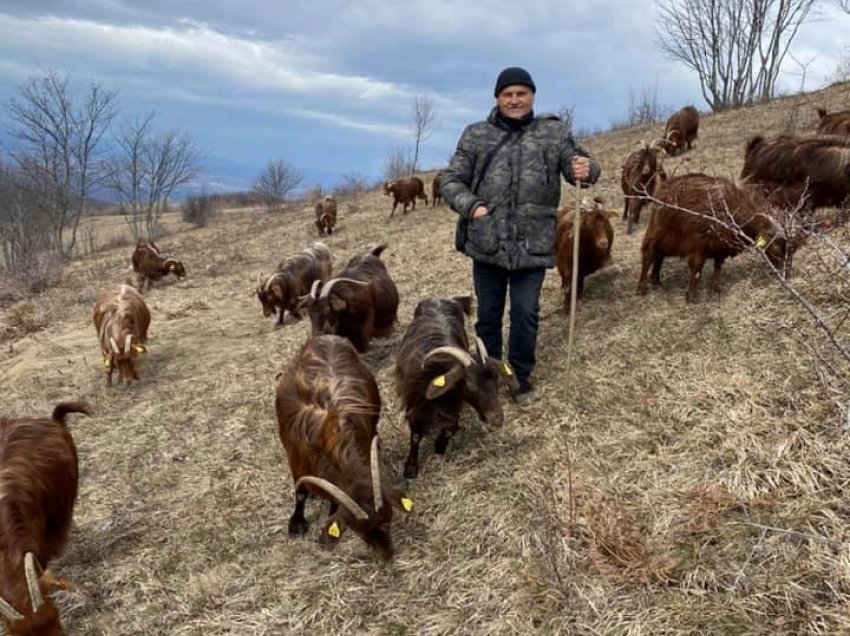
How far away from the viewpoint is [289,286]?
11391 millimetres

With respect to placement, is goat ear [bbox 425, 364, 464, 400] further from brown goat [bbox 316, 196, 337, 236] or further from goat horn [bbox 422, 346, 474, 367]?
brown goat [bbox 316, 196, 337, 236]

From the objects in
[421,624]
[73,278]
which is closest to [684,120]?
[421,624]

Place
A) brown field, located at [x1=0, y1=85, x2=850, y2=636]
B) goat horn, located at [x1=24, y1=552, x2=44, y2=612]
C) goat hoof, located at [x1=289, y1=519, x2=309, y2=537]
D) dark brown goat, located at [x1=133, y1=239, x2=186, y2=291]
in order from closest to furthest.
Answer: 1. brown field, located at [x1=0, y1=85, x2=850, y2=636]
2. goat horn, located at [x1=24, y1=552, x2=44, y2=612]
3. goat hoof, located at [x1=289, y1=519, x2=309, y2=537]
4. dark brown goat, located at [x1=133, y1=239, x2=186, y2=291]

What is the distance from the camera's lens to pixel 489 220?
5328 mm

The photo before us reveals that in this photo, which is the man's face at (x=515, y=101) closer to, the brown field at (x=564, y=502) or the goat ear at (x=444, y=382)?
the goat ear at (x=444, y=382)

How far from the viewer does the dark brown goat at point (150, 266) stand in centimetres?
1653

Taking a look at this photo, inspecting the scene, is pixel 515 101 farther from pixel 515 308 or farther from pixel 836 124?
pixel 836 124

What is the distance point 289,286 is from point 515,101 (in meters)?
7.22

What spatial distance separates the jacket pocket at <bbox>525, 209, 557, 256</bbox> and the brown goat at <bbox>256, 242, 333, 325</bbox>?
256 inches

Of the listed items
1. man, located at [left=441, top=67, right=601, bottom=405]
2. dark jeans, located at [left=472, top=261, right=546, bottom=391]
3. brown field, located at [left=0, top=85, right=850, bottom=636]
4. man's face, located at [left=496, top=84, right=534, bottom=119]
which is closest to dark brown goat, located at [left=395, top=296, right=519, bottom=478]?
brown field, located at [left=0, top=85, right=850, bottom=636]

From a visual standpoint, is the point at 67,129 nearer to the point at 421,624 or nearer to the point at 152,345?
the point at 152,345

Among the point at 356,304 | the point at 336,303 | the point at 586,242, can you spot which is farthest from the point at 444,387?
the point at 586,242

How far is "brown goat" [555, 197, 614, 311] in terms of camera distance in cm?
769

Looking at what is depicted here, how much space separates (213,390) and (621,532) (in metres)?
6.17
